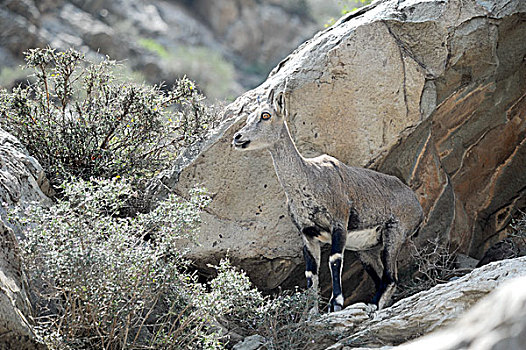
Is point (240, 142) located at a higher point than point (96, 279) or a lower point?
higher

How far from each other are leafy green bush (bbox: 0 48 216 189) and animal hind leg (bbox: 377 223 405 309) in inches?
124

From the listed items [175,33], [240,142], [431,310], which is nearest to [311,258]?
[240,142]

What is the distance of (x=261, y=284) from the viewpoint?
8.25m

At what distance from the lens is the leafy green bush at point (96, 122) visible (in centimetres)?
834

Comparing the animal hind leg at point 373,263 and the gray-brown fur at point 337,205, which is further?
the animal hind leg at point 373,263

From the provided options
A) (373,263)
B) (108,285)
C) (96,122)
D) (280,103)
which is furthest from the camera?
(96,122)

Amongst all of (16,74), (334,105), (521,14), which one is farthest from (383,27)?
(16,74)

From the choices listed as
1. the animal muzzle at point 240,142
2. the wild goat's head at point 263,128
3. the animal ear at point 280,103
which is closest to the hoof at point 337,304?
the wild goat's head at point 263,128

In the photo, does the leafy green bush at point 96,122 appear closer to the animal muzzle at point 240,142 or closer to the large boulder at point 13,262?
the large boulder at point 13,262

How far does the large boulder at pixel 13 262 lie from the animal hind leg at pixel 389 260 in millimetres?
4274

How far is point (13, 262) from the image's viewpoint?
18.0ft

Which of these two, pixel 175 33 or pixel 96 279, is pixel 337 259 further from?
pixel 175 33

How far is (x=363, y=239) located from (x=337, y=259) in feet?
2.76

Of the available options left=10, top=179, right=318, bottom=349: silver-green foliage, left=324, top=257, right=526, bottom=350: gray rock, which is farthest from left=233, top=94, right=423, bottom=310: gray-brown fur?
left=324, top=257, right=526, bottom=350: gray rock
